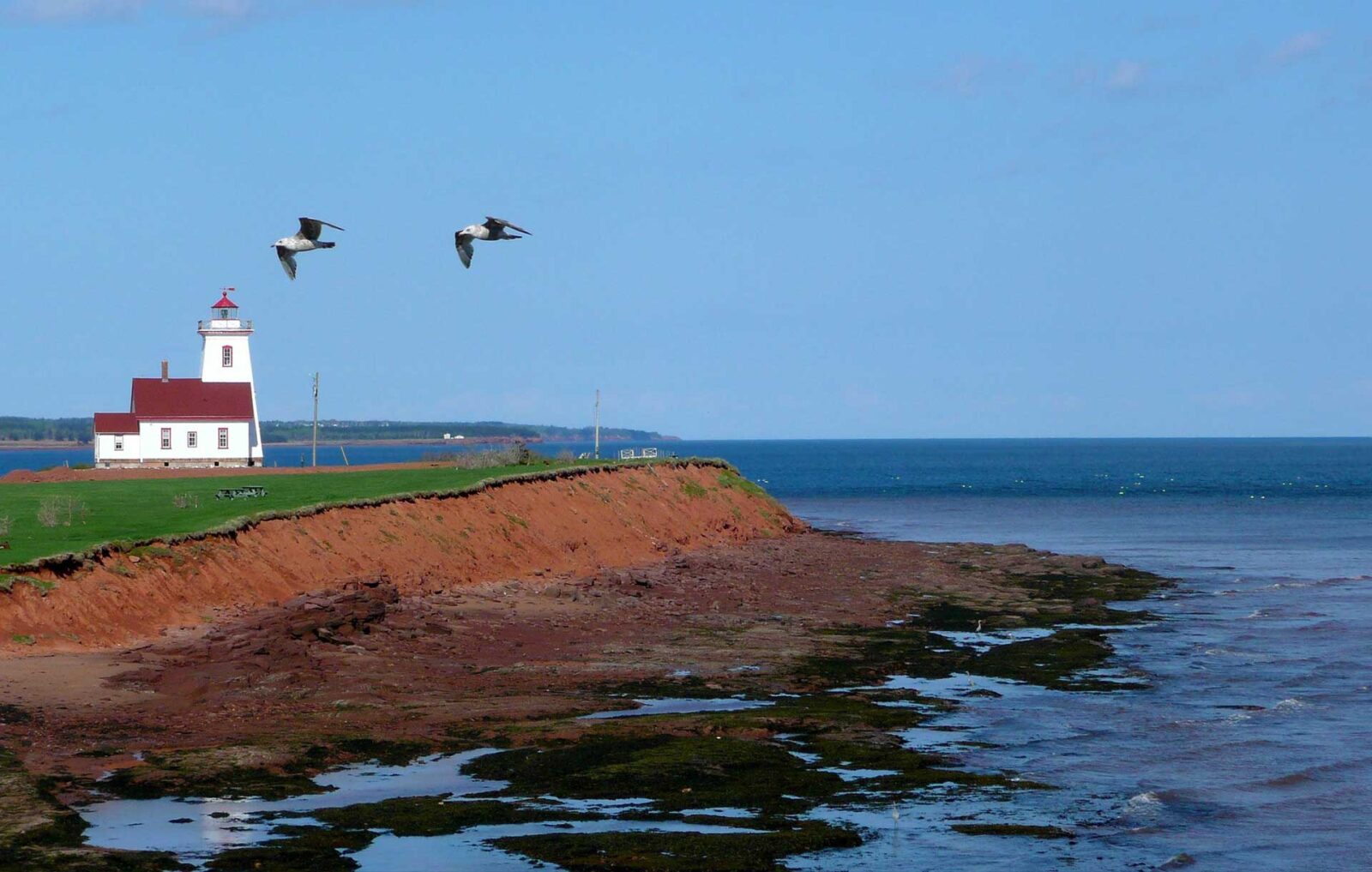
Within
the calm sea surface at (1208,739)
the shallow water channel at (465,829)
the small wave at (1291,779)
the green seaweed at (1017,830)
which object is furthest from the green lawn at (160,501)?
the small wave at (1291,779)

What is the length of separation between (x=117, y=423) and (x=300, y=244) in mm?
55368

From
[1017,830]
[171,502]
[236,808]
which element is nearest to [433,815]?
[236,808]

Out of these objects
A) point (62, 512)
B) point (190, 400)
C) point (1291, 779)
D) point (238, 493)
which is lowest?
point (1291, 779)

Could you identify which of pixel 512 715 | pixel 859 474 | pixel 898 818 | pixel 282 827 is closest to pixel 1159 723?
pixel 898 818

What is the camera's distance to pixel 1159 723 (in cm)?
2027

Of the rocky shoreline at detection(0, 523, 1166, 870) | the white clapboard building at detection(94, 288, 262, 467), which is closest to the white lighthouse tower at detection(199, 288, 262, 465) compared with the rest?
the white clapboard building at detection(94, 288, 262, 467)

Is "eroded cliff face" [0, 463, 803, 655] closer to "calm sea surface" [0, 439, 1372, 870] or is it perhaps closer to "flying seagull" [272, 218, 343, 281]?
"flying seagull" [272, 218, 343, 281]

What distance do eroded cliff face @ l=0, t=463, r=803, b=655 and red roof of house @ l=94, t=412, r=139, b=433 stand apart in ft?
95.4

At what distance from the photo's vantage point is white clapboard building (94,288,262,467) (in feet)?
235

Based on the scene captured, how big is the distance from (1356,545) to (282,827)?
50.1 meters

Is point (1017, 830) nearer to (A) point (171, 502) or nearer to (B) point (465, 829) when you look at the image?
(B) point (465, 829)

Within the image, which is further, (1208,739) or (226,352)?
(226,352)

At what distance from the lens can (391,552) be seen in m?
32.7

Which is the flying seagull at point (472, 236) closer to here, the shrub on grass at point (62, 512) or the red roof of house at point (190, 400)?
the shrub on grass at point (62, 512)
